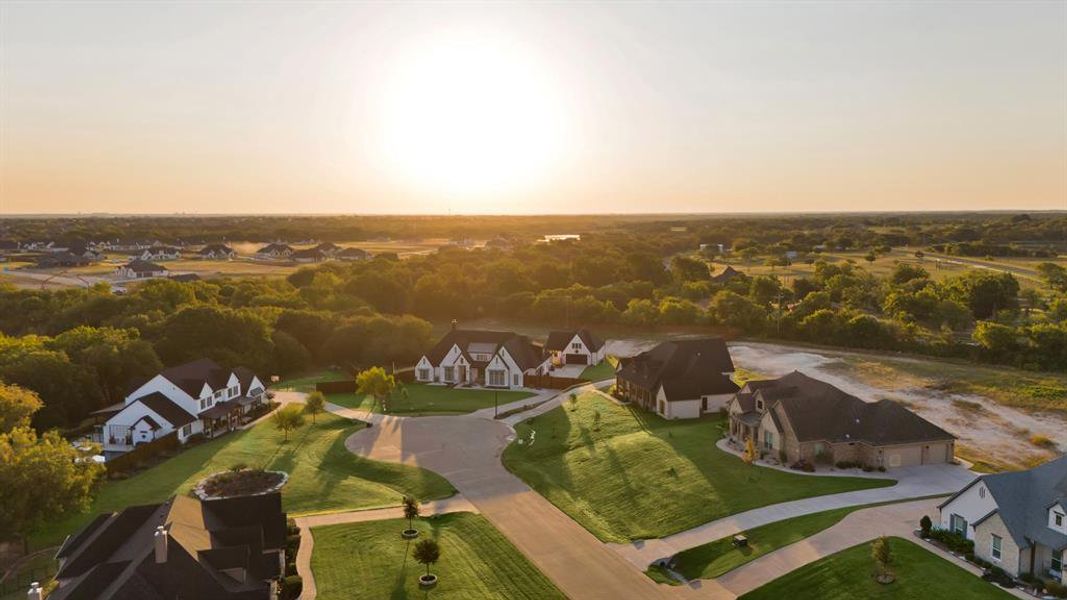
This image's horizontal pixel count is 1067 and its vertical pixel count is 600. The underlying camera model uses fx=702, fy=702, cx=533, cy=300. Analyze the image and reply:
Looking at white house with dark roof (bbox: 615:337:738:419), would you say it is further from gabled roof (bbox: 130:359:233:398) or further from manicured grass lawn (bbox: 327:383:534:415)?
gabled roof (bbox: 130:359:233:398)

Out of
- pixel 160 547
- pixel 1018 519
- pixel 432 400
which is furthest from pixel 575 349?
pixel 160 547

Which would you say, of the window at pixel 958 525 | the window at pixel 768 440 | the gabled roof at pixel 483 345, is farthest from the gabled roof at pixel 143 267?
the window at pixel 958 525

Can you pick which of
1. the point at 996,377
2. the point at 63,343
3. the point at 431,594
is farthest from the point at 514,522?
the point at 996,377

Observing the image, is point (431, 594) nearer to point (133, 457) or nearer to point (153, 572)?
point (153, 572)

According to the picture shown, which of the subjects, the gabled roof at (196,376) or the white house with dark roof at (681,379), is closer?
the white house with dark roof at (681,379)

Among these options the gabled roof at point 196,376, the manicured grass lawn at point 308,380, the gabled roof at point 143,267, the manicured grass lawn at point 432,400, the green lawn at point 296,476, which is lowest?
the manicured grass lawn at point 308,380

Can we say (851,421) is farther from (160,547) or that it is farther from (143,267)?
(143,267)

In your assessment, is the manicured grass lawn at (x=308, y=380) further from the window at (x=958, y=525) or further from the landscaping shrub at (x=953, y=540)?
the window at (x=958, y=525)
